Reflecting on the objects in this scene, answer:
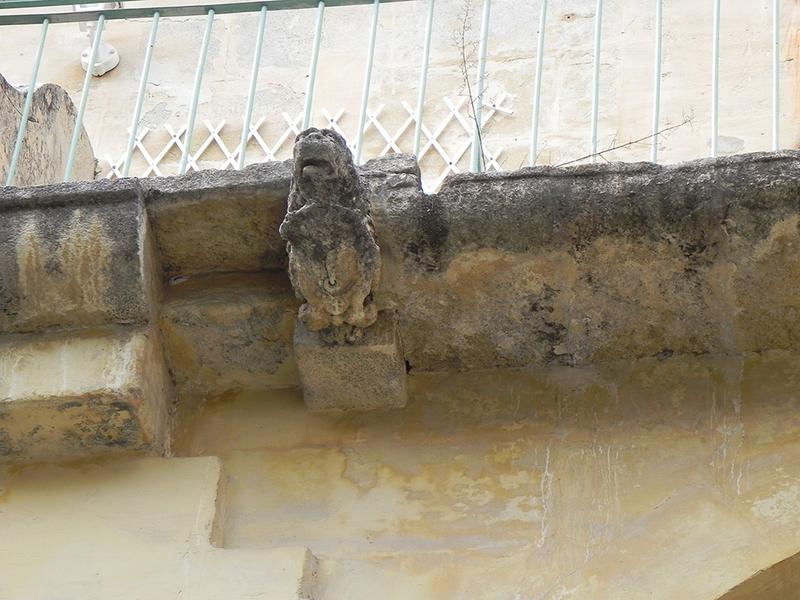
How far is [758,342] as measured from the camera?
154 inches

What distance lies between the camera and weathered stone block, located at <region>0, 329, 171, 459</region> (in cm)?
381

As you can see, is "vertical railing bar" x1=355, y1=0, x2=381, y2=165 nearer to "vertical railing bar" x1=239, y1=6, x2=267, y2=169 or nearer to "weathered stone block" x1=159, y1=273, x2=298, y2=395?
"vertical railing bar" x1=239, y1=6, x2=267, y2=169

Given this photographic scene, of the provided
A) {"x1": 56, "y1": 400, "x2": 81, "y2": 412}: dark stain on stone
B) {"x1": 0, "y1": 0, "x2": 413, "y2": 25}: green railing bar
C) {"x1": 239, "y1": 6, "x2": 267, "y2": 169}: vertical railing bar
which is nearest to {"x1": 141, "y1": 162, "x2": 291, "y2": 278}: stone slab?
{"x1": 239, "y1": 6, "x2": 267, "y2": 169}: vertical railing bar

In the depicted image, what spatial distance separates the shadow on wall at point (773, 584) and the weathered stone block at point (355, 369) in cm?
104

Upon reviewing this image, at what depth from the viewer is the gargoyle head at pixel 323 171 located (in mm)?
3607

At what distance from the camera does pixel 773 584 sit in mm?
3547

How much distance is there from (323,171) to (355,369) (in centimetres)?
59

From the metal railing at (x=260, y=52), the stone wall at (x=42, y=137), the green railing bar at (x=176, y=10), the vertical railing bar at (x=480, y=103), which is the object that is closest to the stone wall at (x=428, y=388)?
the vertical railing bar at (x=480, y=103)

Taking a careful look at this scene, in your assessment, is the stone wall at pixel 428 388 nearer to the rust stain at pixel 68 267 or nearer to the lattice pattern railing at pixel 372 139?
the rust stain at pixel 68 267

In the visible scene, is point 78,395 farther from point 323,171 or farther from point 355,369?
point 323,171

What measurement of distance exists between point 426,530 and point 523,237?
786 millimetres

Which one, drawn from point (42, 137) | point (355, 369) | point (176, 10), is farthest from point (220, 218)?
point (42, 137)

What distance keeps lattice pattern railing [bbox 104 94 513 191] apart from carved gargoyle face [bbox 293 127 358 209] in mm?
1820

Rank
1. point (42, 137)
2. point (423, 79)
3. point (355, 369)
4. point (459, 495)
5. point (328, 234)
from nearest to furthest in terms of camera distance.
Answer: point (328, 234), point (459, 495), point (355, 369), point (423, 79), point (42, 137)
